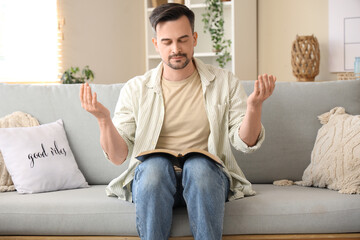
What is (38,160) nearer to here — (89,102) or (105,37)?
(89,102)

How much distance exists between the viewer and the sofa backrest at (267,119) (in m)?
2.47

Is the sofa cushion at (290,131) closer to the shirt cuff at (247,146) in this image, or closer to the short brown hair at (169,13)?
the shirt cuff at (247,146)

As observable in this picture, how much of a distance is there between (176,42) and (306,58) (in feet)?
7.36

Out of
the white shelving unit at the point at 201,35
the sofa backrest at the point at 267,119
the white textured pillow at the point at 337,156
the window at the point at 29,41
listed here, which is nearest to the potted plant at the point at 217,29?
the white shelving unit at the point at 201,35

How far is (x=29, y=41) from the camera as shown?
12.5 ft

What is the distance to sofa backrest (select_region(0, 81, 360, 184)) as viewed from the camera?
2.47 meters

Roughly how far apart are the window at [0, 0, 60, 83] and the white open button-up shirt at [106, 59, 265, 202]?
1708 millimetres

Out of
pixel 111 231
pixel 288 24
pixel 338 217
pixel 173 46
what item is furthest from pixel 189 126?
pixel 288 24

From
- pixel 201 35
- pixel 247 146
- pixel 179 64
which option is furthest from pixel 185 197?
pixel 201 35

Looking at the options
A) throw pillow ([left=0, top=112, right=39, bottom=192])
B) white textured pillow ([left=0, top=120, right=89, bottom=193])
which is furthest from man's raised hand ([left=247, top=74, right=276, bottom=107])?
throw pillow ([left=0, top=112, right=39, bottom=192])

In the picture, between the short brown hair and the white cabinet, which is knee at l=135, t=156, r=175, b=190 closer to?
the short brown hair

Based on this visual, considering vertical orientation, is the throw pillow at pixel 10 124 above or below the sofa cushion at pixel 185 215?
above

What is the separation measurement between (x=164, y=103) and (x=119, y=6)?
109 inches

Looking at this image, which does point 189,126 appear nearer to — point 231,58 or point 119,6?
point 231,58
